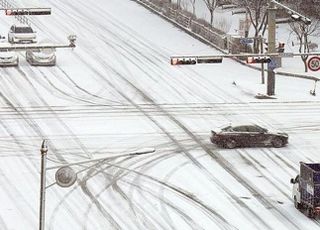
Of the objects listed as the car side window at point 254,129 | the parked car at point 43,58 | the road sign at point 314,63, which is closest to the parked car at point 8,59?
the parked car at point 43,58

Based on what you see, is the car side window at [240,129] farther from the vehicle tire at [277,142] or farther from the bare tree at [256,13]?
the bare tree at [256,13]

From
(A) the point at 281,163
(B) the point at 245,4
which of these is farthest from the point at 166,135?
(B) the point at 245,4

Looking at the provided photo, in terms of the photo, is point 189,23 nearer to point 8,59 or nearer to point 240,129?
point 8,59

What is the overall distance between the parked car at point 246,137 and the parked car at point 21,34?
2411cm

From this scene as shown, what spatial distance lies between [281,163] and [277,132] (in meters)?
3.19

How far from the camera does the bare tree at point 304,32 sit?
66.4 metres

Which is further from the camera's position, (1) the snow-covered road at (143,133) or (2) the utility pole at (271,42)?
(2) the utility pole at (271,42)

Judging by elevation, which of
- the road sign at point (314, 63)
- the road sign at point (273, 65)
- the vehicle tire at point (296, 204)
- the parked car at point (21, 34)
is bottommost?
the vehicle tire at point (296, 204)

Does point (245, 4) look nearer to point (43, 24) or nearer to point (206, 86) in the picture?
point (206, 86)

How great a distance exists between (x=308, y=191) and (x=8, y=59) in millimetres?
30289

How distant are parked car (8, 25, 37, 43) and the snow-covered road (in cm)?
236

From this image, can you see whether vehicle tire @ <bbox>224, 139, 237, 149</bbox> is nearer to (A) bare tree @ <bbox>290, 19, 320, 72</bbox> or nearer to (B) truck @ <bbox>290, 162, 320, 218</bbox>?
(B) truck @ <bbox>290, 162, 320, 218</bbox>

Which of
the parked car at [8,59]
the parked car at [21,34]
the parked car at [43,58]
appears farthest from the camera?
the parked car at [21,34]

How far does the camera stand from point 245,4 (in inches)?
2744
